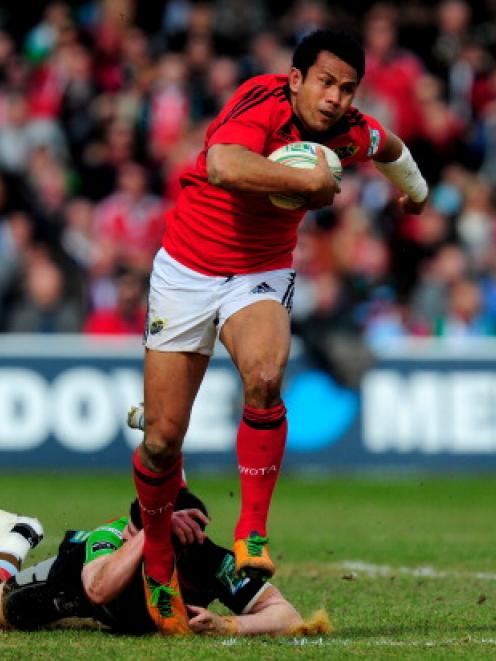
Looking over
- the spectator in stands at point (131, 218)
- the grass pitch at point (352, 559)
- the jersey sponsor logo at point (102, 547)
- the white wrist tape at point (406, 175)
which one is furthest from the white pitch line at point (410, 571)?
the spectator in stands at point (131, 218)

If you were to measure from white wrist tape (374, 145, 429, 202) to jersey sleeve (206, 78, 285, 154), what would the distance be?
97 cm

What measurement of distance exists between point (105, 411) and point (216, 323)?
7875mm

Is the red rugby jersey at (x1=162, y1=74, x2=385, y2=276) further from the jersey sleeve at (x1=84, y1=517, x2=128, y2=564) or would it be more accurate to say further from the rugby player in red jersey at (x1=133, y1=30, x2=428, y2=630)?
the jersey sleeve at (x1=84, y1=517, x2=128, y2=564)

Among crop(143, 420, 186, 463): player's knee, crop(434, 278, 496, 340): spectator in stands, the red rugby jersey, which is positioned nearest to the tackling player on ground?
crop(143, 420, 186, 463): player's knee

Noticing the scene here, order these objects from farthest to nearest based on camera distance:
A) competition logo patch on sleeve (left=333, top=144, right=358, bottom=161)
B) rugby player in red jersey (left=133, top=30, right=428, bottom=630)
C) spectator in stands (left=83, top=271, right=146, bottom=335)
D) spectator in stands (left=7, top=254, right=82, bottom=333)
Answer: spectator in stands (left=7, top=254, right=82, bottom=333)
spectator in stands (left=83, top=271, right=146, bottom=335)
competition logo patch on sleeve (left=333, top=144, right=358, bottom=161)
rugby player in red jersey (left=133, top=30, right=428, bottom=630)

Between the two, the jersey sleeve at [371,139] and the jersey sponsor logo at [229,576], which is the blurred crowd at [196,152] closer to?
the jersey sleeve at [371,139]

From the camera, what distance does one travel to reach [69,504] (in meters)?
12.6

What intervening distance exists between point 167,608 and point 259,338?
122 centimetres

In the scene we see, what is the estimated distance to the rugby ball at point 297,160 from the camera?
6629 millimetres

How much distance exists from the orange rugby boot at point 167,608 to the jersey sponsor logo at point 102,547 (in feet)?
0.72

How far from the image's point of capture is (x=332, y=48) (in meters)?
6.83

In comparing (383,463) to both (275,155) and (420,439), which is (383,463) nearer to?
(420,439)

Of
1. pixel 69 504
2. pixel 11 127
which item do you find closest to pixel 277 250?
pixel 69 504

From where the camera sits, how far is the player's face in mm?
6812
